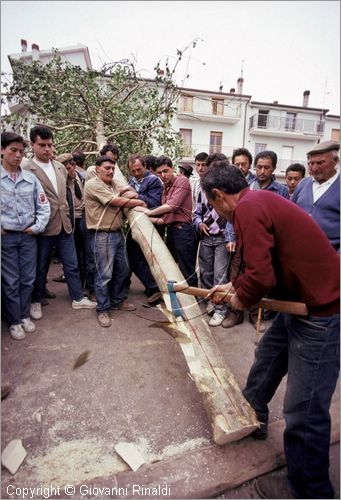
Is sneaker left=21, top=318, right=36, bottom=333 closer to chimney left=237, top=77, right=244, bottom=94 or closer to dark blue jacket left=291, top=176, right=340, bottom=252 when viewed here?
dark blue jacket left=291, top=176, right=340, bottom=252

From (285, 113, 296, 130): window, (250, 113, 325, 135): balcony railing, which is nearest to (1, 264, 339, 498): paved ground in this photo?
(250, 113, 325, 135): balcony railing

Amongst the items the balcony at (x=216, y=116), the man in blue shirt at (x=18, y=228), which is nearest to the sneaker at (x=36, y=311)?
the man in blue shirt at (x=18, y=228)

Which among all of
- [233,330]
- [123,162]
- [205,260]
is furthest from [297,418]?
[123,162]

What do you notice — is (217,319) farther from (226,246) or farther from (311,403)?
(311,403)

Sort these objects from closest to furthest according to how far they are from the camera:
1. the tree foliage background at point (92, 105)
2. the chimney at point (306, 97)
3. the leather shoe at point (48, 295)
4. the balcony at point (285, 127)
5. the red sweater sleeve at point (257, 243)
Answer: the red sweater sleeve at point (257, 243), the leather shoe at point (48, 295), the tree foliage background at point (92, 105), the balcony at point (285, 127), the chimney at point (306, 97)

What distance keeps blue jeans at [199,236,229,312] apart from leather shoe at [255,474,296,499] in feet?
6.09

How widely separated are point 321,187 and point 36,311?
321cm

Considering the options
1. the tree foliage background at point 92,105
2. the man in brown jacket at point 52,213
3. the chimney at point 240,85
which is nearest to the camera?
the man in brown jacket at point 52,213

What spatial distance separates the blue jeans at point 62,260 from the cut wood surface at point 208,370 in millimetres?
976

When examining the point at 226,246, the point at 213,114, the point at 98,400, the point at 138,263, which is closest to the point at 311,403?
the point at 98,400

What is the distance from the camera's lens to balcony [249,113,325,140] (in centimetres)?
2136

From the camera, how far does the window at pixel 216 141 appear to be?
21.1m

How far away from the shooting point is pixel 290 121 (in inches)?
861

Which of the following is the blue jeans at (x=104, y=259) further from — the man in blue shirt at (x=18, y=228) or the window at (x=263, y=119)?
the window at (x=263, y=119)
